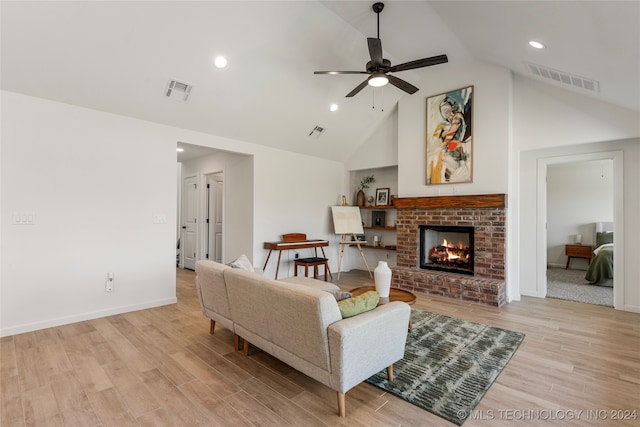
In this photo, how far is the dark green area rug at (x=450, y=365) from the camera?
6.77 ft

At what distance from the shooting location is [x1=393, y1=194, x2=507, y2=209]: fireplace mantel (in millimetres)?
4401

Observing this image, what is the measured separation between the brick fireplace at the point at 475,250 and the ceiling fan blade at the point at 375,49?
255 centimetres

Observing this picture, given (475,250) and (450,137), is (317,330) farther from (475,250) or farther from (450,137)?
(450,137)

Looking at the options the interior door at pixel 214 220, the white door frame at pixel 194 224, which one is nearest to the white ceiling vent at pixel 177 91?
the interior door at pixel 214 220

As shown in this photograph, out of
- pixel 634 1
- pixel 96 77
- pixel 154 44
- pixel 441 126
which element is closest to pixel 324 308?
pixel 634 1

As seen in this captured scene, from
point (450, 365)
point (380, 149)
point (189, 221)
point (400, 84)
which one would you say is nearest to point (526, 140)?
point (400, 84)

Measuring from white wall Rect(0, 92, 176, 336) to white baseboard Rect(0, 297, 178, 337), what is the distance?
10 mm

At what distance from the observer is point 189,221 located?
7.01 metres

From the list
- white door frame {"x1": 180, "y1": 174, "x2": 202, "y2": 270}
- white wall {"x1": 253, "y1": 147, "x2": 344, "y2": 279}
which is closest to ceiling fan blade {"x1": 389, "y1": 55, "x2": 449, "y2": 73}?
white wall {"x1": 253, "y1": 147, "x2": 344, "y2": 279}

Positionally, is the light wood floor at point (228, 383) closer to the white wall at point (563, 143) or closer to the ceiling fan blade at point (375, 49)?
the white wall at point (563, 143)

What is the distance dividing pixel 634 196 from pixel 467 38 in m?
2.94

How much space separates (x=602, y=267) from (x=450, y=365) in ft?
15.3

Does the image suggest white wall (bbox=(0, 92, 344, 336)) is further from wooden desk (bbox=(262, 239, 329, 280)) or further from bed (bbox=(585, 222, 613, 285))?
bed (bbox=(585, 222, 613, 285))

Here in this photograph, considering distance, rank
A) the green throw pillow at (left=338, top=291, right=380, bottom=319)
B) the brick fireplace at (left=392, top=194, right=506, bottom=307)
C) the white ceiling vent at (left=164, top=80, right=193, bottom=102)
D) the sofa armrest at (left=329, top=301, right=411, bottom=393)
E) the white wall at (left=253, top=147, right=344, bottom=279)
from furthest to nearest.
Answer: the white wall at (left=253, top=147, right=344, bottom=279)
the brick fireplace at (left=392, top=194, right=506, bottom=307)
the white ceiling vent at (left=164, top=80, right=193, bottom=102)
the green throw pillow at (left=338, top=291, right=380, bottom=319)
the sofa armrest at (left=329, top=301, right=411, bottom=393)
